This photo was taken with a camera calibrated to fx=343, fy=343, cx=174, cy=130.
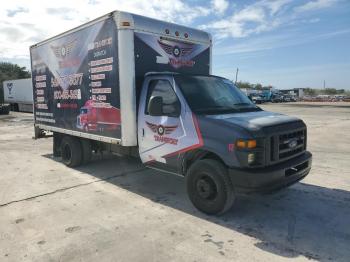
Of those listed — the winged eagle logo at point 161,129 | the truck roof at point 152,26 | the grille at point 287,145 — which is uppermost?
the truck roof at point 152,26

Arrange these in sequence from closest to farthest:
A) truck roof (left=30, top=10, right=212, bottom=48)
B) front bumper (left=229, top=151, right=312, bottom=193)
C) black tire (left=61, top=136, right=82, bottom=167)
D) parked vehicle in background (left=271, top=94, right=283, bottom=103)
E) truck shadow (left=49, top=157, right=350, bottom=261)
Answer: truck shadow (left=49, top=157, right=350, bottom=261) < front bumper (left=229, top=151, right=312, bottom=193) < truck roof (left=30, top=10, right=212, bottom=48) < black tire (left=61, top=136, right=82, bottom=167) < parked vehicle in background (left=271, top=94, right=283, bottom=103)

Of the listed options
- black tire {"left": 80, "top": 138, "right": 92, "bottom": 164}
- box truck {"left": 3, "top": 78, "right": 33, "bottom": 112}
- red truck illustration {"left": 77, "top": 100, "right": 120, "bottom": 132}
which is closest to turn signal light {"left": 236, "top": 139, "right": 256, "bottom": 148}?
red truck illustration {"left": 77, "top": 100, "right": 120, "bottom": 132}

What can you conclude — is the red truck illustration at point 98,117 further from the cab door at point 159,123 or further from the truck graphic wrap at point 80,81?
the cab door at point 159,123

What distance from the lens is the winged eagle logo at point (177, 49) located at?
6.88m

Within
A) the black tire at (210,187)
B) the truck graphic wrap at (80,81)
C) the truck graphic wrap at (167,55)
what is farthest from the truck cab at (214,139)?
the truck graphic wrap at (80,81)

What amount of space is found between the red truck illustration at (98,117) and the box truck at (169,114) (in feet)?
0.07

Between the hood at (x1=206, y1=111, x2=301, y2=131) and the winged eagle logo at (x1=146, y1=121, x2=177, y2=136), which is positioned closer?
the hood at (x1=206, y1=111, x2=301, y2=131)

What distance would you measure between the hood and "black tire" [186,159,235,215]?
2.17 feet

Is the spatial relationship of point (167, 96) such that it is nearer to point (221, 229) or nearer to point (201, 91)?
point (201, 91)

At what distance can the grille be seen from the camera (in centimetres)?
495

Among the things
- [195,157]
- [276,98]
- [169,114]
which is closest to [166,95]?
[169,114]

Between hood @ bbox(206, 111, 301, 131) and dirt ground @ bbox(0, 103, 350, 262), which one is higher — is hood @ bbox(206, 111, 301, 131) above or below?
above

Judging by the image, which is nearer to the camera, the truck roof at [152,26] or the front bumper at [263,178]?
the front bumper at [263,178]

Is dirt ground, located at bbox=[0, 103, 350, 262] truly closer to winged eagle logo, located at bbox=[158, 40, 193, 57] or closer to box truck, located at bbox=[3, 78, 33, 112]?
winged eagle logo, located at bbox=[158, 40, 193, 57]
